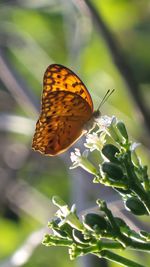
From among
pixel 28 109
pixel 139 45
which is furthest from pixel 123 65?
pixel 139 45

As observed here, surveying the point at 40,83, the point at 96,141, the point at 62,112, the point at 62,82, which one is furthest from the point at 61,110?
the point at 40,83

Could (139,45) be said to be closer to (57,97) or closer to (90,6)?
(90,6)

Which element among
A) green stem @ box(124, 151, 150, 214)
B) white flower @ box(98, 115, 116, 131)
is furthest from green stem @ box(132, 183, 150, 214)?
white flower @ box(98, 115, 116, 131)

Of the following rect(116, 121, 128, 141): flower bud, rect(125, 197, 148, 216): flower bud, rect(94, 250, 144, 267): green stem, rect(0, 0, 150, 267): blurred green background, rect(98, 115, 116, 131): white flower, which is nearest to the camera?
rect(94, 250, 144, 267): green stem

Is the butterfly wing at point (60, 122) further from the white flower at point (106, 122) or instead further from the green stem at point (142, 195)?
the green stem at point (142, 195)

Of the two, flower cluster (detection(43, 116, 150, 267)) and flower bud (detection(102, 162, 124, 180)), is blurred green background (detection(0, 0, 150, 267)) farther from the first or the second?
flower bud (detection(102, 162, 124, 180))

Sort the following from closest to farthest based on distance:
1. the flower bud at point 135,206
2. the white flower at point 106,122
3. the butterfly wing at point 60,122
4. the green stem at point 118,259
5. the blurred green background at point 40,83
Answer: the green stem at point 118,259, the flower bud at point 135,206, the white flower at point 106,122, the butterfly wing at point 60,122, the blurred green background at point 40,83

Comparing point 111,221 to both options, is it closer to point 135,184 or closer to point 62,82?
point 135,184

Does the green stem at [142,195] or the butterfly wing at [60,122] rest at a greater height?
the butterfly wing at [60,122]

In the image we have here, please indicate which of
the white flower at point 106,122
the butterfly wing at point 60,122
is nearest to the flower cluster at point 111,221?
the white flower at point 106,122
